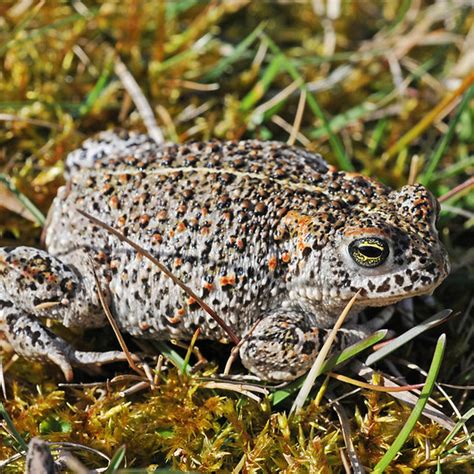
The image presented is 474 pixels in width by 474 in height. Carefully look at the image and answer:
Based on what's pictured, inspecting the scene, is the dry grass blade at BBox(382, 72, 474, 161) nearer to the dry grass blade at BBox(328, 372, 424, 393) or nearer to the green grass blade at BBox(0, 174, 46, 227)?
the dry grass blade at BBox(328, 372, 424, 393)

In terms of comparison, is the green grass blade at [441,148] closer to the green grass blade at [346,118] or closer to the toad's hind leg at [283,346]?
the green grass blade at [346,118]

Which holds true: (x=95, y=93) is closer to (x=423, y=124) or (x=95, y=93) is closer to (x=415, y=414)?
(x=423, y=124)

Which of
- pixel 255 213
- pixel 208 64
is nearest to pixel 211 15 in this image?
pixel 208 64

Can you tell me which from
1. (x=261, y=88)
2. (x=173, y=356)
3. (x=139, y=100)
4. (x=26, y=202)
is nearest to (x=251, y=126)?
(x=261, y=88)

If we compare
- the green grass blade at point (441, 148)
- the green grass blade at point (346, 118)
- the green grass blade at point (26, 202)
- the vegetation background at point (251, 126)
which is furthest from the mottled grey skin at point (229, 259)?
the green grass blade at point (346, 118)

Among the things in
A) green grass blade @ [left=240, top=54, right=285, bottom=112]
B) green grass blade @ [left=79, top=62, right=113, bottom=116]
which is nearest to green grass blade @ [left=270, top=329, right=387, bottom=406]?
green grass blade @ [left=240, top=54, right=285, bottom=112]

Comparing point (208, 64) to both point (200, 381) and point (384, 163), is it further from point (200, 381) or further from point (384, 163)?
point (200, 381)
